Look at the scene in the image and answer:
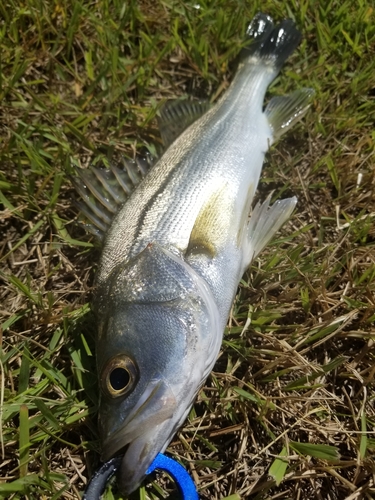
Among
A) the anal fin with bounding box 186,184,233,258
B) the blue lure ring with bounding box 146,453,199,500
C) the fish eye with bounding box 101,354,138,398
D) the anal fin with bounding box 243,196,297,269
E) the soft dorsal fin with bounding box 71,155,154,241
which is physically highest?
the soft dorsal fin with bounding box 71,155,154,241

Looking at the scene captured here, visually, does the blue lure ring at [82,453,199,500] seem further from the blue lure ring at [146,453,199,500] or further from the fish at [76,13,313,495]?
the fish at [76,13,313,495]

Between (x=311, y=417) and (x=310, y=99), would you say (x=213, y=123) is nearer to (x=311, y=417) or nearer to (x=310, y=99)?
(x=310, y=99)

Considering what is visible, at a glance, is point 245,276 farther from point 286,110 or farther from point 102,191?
point 286,110

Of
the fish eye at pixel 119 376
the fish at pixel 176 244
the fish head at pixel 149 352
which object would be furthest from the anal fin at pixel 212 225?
the fish eye at pixel 119 376

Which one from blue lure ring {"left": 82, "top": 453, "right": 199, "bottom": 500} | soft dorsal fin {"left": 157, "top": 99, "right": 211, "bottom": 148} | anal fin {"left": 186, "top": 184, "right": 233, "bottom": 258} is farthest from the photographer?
soft dorsal fin {"left": 157, "top": 99, "right": 211, "bottom": 148}

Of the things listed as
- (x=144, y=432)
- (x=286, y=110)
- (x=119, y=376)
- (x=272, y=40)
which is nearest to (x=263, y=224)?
(x=286, y=110)

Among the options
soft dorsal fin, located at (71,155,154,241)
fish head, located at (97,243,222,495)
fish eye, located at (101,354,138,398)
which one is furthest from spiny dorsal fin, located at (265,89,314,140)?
fish eye, located at (101,354,138,398)

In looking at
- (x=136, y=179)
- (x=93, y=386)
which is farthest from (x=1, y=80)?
(x=93, y=386)

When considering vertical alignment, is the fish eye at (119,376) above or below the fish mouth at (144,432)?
above

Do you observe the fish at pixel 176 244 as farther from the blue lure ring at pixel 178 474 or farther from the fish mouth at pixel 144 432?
the blue lure ring at pixel 178 474
